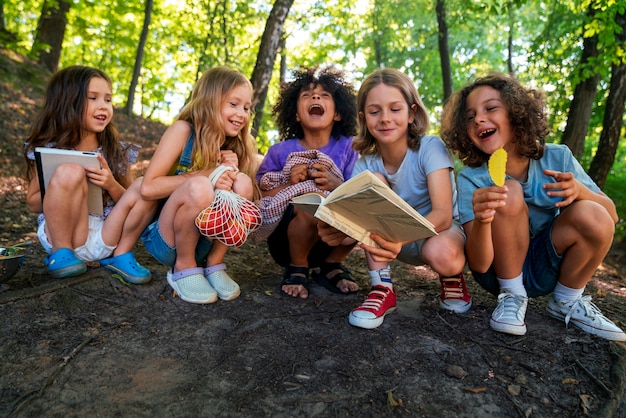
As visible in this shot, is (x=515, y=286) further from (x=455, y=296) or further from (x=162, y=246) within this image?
(x=162, y=246)

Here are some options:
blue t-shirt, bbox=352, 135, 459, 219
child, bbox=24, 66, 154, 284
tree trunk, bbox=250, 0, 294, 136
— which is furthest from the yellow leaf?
tree trunk, bbox=250, 0, 294, 136

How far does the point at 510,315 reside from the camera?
6.90 feet

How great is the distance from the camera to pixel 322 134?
300 cm

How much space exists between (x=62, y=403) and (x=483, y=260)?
1835 mm

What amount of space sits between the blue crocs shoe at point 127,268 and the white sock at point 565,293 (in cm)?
221

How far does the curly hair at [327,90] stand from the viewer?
9.91 feet

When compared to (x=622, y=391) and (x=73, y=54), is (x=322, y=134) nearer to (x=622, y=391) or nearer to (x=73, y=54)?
(x=622, y=391)

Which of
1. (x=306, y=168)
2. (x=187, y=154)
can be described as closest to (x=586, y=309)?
(x=306, y=168)

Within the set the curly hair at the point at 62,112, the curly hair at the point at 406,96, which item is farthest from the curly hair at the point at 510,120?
the curly hair at the point at 62,112

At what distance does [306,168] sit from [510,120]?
3.90ft

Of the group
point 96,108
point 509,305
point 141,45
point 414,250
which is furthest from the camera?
point 141,45

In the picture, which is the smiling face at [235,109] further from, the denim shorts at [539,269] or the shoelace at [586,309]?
the shoelace at [586,309]

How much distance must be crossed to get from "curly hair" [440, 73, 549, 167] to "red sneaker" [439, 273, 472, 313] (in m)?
0.64

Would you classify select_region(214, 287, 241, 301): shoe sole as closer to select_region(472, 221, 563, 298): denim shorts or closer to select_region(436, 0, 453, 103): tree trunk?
select_region(472, 221, 563, 298): denim shorts
